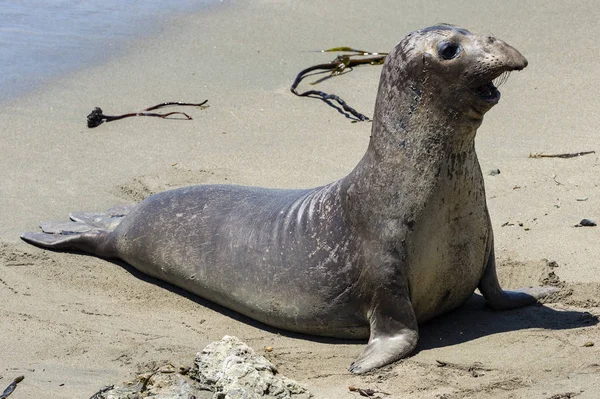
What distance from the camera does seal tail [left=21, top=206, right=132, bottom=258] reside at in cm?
666

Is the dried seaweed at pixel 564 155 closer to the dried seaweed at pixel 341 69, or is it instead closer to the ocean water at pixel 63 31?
the dried seaweed at pixel 341 69

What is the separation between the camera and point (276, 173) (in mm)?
7469

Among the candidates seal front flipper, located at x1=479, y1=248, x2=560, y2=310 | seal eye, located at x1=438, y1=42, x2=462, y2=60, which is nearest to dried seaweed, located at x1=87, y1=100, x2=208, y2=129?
seal front flipper, located at x1=479, y1=248, x2=560, y2=310

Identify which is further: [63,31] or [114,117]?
[63,31]

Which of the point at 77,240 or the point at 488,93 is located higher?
the point at 488,93

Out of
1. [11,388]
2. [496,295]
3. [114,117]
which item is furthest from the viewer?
[114,117]

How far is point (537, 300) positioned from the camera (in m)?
5.42

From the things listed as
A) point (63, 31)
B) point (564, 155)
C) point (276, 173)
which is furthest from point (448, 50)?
point (63, 31)

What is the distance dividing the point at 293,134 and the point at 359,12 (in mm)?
2886

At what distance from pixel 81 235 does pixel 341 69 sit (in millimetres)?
3262

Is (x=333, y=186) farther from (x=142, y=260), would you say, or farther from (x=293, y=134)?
(x=293, y=134)

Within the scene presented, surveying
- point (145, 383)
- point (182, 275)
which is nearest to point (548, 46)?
point (182, 275)

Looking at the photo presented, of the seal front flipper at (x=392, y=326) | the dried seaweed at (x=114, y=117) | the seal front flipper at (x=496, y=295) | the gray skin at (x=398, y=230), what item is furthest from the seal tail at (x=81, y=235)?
the seal front flipper at (x=496, y=295)

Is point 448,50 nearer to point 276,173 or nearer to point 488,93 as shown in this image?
point 488,93
